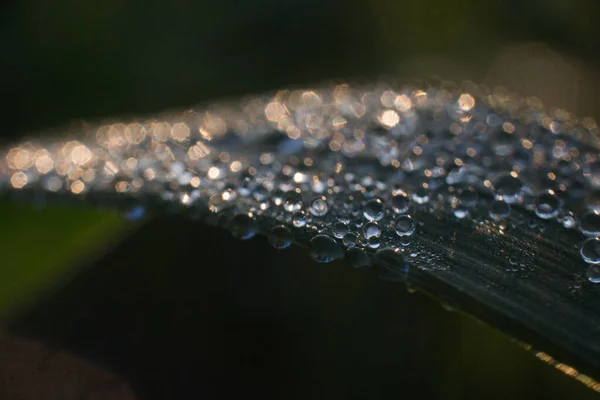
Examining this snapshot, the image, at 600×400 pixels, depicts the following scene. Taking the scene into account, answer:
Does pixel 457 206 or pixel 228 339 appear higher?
pixel 457 206

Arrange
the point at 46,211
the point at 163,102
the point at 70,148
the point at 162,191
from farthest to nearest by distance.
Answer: the point at 163,102 < the point at 70,148 < the point at 46,211 < the point at 162,191

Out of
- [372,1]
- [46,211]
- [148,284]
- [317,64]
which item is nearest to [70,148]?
[46,211]

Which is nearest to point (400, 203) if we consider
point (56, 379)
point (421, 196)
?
point (421, 196)

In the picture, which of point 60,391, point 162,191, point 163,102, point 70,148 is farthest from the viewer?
point 163,102

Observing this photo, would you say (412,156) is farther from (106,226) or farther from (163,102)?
(163,102)

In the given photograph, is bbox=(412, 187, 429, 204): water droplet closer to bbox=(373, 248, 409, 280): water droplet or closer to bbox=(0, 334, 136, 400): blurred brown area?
bbox=(373, 248, 409, 280): water droplet

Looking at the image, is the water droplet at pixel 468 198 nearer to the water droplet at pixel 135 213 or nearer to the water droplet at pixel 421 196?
the water droplet at pixel 421 196
